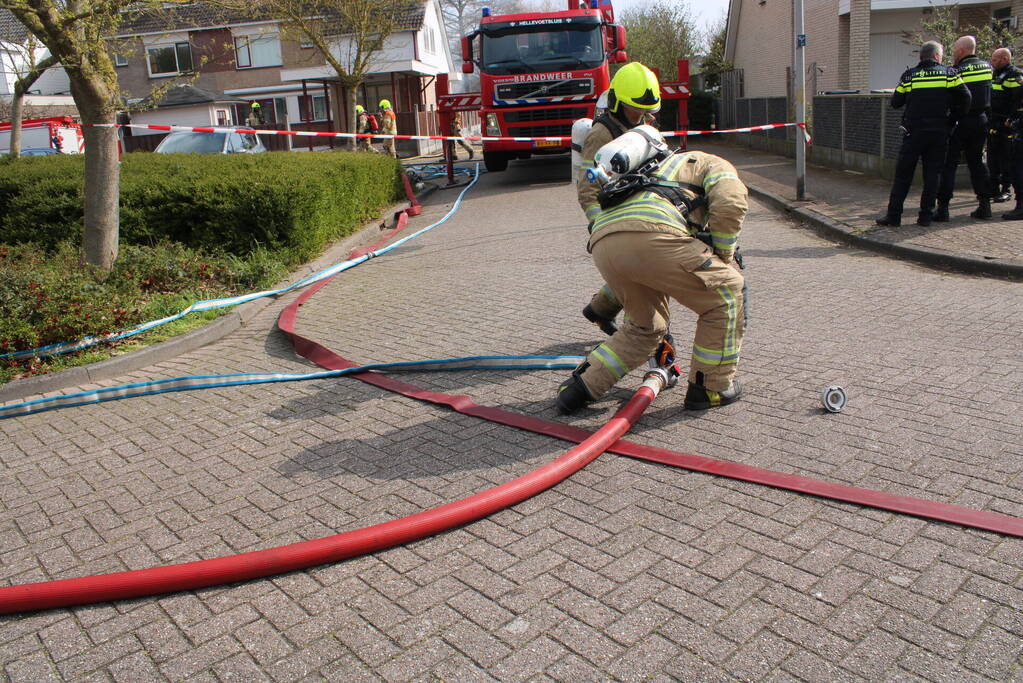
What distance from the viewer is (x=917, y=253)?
8680mm

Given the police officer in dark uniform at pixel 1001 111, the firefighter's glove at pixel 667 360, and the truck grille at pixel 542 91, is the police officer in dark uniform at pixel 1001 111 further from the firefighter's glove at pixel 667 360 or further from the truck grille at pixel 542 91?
the truck grille at pixel 542 91

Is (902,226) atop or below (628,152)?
below

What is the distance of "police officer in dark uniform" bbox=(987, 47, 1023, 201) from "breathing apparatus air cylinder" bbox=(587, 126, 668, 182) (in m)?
7.04

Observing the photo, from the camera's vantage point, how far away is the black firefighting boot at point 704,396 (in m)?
4.86

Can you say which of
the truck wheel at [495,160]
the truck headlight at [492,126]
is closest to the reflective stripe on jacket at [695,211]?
the truck headlight at [492,126]

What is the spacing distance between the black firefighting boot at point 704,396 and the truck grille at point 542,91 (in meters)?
12.5

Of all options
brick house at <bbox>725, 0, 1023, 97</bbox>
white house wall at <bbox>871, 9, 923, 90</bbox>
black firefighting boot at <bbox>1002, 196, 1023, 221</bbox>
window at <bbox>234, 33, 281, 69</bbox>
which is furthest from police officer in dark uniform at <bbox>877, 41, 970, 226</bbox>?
window at <bbox>234, 33, 281, 69</bbox>

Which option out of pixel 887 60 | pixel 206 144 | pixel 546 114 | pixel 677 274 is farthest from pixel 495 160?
pixel 677 274

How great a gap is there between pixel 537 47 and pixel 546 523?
47.9 feet

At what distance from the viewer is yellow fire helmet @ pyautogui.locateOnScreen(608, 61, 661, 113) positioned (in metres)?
5.37

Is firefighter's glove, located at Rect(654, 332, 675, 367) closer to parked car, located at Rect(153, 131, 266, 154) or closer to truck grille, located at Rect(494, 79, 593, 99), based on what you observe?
truck grille, located at Rect(494, 79, 593, 99)

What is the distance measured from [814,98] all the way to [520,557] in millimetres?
16219

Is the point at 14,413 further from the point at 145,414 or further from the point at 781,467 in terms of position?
the point at 781,467

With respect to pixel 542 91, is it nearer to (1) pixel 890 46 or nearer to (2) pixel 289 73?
(1) pixel 890 46
